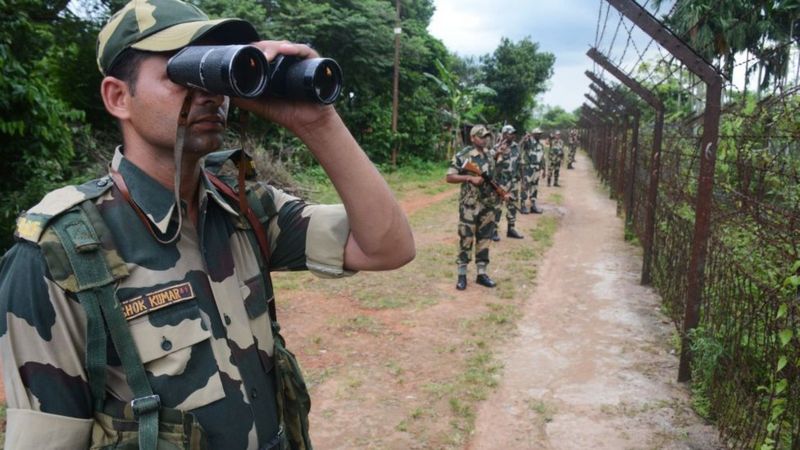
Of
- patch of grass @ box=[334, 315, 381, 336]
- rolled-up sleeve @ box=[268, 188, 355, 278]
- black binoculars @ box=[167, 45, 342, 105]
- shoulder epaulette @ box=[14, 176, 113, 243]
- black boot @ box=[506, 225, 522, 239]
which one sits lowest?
patch of grass @ box=[334, 315, 381, 336]

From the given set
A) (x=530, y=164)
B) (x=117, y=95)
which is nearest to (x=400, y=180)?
(x=530, y=164)

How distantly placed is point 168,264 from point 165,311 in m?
0.10

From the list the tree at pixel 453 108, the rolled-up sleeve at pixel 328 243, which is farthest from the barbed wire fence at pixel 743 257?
the tree at pixel 453 108

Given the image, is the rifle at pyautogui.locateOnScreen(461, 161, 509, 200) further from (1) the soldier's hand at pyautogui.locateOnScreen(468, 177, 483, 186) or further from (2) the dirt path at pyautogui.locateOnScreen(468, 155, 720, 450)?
(2) the dirt path at pyautogui.locateOnScreen(468, 155, 720, 450)

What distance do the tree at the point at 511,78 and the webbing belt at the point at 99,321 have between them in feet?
86.5

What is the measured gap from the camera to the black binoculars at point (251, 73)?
97 centimetres

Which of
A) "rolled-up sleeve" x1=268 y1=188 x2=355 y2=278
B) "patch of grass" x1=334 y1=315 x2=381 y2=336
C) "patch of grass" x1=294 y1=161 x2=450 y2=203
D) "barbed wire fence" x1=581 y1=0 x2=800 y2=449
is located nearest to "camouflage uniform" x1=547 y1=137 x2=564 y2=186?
"patch of grass" x1=294 y1=161 x2=450 y2=203

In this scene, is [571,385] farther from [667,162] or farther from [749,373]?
[667,162]

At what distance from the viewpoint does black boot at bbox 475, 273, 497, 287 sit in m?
6.06

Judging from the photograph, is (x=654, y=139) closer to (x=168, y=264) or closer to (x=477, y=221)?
(x=477, y=221)

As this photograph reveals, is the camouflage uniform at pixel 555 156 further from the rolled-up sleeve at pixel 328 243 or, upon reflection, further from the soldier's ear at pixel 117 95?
the soldier's ear at pixel 117 95

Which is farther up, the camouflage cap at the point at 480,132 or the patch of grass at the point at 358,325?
the camouflage cap at the point at 480,132

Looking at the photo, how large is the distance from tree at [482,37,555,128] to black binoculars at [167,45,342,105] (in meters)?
26.1

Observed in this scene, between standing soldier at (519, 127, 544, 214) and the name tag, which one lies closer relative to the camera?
the name tag
